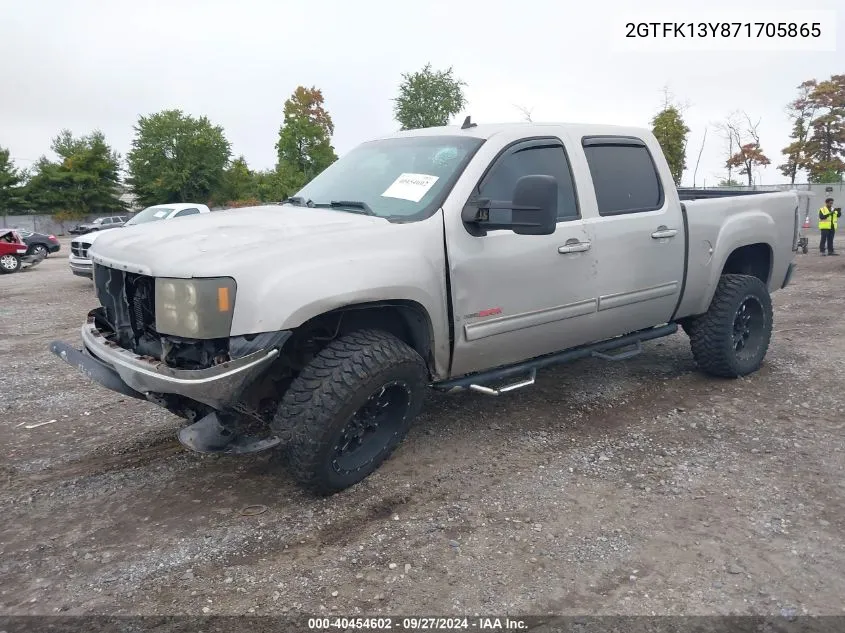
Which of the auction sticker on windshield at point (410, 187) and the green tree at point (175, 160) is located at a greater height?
the green tree at point (175, 160)

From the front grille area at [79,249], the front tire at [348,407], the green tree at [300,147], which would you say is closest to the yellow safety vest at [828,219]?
the front tire at [348,407]

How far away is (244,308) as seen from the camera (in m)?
2.94

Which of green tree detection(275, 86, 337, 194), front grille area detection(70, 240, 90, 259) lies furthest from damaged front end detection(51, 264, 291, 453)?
green tree detection(275, 86, 337, 194)

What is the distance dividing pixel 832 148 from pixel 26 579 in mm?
44861

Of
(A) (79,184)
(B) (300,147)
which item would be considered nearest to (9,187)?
(A) (79,184)

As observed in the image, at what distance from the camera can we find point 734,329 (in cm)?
542

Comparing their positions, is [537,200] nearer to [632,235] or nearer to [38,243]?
[632,235]

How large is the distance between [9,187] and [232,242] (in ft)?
189

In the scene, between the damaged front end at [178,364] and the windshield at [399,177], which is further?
the windshield at [399,177]

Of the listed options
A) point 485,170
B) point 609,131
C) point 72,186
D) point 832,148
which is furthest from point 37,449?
point 72,186

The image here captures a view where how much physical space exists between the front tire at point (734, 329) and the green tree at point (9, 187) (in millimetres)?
56532

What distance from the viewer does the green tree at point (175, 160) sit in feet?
187

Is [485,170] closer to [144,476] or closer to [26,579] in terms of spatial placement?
[144,476]

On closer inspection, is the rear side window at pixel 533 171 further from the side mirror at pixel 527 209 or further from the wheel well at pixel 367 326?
the wheel well at pixel 367 326
